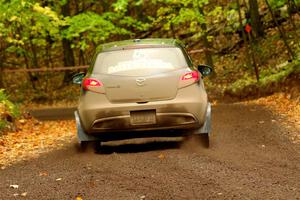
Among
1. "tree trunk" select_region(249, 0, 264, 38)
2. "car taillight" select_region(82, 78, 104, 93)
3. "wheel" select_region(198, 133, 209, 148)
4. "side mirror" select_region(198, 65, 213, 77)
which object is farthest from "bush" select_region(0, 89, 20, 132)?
"tree trunk" select_region(249, 0, 264, 38)

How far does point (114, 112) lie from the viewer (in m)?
9.53

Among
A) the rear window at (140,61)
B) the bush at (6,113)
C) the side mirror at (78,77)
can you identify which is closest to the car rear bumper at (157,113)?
the rear window at (140,61)

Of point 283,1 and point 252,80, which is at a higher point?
point 283,1

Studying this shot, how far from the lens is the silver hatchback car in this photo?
9.52m

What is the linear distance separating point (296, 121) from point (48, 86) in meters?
23.2

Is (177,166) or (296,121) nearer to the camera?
(177,166)

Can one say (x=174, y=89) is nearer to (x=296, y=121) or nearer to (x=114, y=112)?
(x=114, y=112)

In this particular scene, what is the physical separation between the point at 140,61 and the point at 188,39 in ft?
76.5

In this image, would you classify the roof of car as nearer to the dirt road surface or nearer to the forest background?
the dirt road surface

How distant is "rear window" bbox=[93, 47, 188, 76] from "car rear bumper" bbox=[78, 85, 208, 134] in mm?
480

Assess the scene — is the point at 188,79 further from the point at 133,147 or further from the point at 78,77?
the point at 78,77

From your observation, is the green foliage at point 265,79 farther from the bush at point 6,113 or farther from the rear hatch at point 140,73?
the rear hatch at point 140,73

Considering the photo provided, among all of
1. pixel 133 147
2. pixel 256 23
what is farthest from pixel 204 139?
pixel 256 23

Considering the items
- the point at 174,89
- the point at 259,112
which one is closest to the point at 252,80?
the point at 259,112
